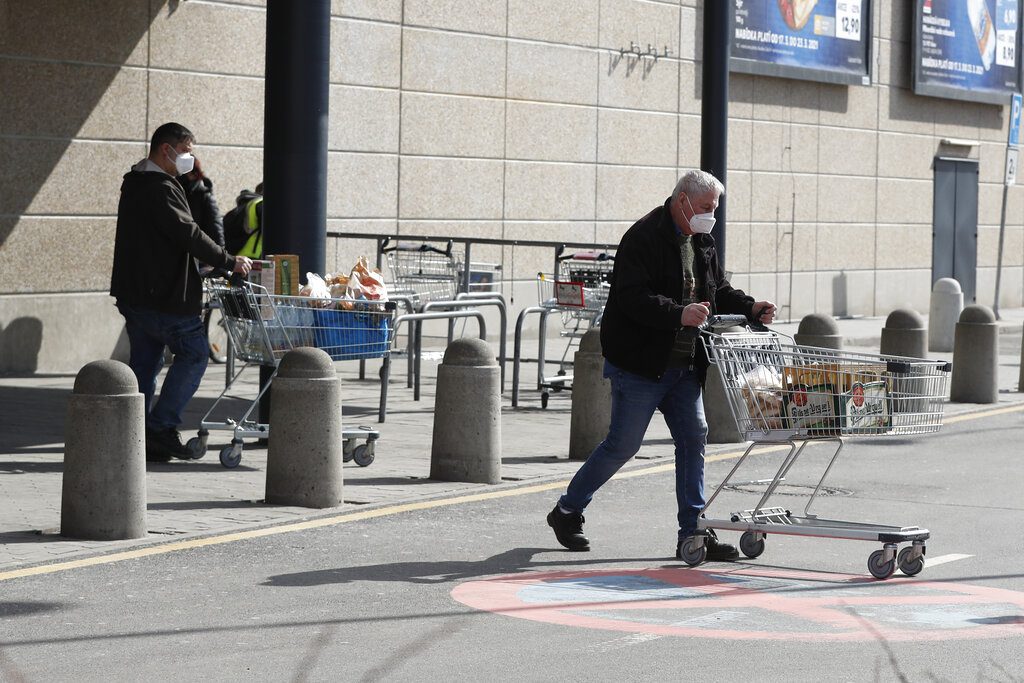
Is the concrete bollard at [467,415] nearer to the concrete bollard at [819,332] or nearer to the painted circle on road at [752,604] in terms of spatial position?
the painted circle on road at [752,604]

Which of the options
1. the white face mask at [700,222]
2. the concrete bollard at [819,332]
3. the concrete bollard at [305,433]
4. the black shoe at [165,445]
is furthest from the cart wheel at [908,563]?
the concrete bollard at [819,332]

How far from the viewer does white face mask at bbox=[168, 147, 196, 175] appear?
430 inches

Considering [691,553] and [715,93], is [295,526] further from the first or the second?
[715,93]

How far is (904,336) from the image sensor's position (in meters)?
16.1

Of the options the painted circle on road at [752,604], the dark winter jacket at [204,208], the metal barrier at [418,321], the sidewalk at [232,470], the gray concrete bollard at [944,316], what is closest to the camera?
the painted circle on road at [752,604]

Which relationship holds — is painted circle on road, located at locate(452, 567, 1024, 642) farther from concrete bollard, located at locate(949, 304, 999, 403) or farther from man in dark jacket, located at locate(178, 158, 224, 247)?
concrete bollard, located at locate(949, 304, 999, 403)

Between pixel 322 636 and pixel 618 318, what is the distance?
2.31 metres

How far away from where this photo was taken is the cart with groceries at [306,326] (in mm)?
10883

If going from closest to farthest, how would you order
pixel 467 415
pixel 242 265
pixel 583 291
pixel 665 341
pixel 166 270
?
pixel 665 341
pixel 467 415
pixel 242 265
pixel 166 270
pixel 583 291

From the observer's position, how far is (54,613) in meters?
6.82

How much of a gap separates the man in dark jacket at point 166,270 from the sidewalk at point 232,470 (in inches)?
15.8

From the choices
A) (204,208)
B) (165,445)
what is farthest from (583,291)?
(165,445)

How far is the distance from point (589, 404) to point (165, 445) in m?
2.72

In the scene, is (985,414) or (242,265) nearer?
(242,265)
